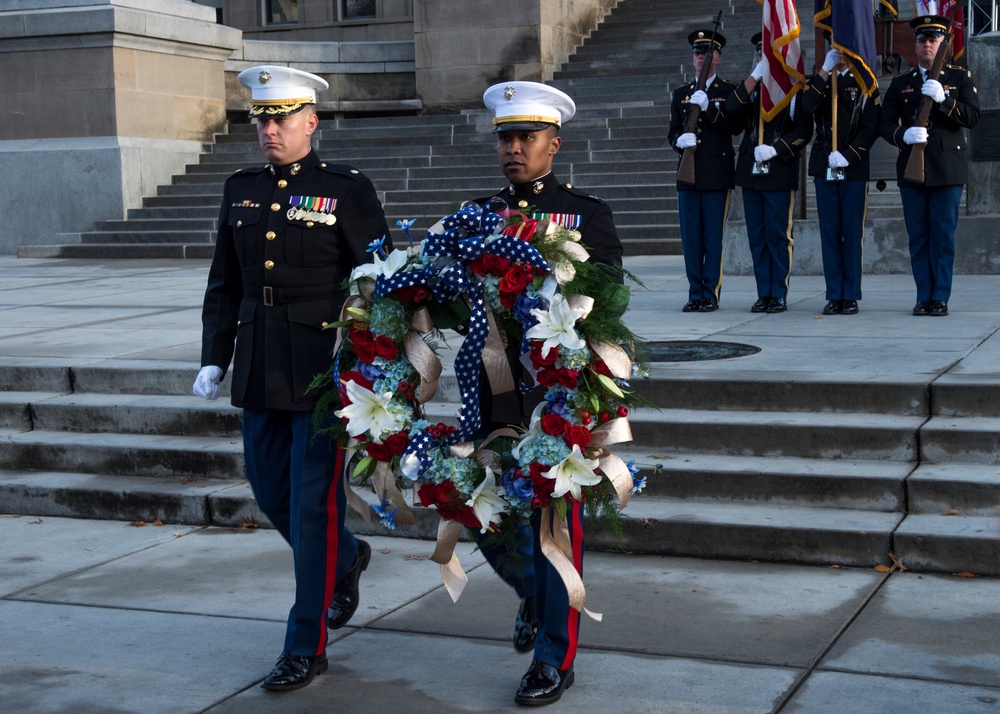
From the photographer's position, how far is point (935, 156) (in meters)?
9.38

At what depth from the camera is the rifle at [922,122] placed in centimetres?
935

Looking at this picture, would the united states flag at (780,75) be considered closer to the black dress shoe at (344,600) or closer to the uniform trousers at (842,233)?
the uniform trousers at (842,233)

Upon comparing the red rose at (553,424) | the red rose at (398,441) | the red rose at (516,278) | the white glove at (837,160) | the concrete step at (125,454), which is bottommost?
the concrete step at (125,454)

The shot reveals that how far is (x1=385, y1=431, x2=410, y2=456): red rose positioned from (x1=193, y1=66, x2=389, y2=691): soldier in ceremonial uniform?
0.44 m

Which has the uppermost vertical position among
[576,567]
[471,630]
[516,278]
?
[516,278]

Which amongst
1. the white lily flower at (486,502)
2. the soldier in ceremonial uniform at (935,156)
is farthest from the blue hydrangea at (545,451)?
the soldier in ceremonial uniform at (935,156)

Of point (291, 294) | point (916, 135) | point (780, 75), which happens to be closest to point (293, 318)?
point (291, 294)

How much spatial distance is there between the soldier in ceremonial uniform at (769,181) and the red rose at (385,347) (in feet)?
20.6

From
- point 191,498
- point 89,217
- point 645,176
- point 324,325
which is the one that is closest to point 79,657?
point 324,325

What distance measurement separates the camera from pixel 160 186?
62.0ft

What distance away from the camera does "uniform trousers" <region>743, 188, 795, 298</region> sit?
10117mm

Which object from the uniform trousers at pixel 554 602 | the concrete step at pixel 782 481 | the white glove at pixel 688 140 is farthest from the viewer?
the white glove at pixel 688 140

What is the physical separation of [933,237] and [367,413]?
21.0ft

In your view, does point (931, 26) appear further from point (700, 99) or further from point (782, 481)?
point (782, 481)
